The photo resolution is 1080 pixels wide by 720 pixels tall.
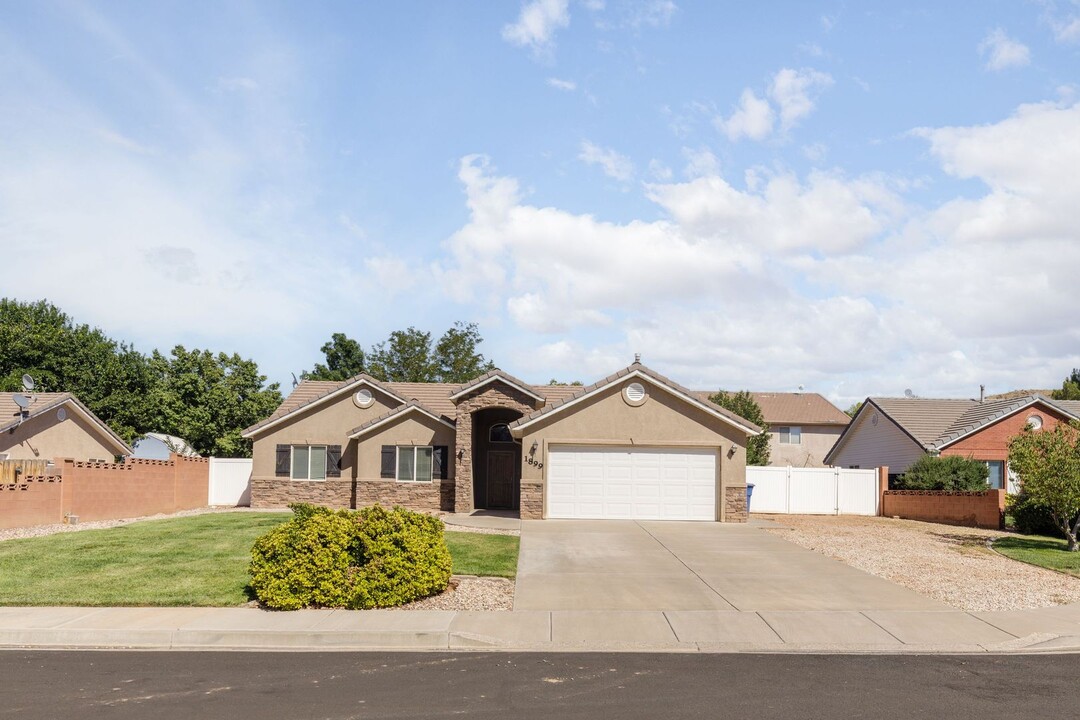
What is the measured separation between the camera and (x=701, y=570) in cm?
1675

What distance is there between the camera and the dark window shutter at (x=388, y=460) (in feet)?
103

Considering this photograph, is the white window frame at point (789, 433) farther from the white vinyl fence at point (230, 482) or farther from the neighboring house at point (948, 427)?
the white vinyl fence at point (230, 482)

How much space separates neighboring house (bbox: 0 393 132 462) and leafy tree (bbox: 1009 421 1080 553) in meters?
30.2

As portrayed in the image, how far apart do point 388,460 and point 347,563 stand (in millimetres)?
18038

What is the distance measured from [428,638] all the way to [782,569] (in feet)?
26.9

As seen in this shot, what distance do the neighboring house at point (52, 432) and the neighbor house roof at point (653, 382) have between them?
1799cm

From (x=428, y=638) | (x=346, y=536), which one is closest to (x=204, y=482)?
(x=346, y=536)

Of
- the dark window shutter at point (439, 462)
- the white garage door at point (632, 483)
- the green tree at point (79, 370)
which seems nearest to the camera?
the white garage door at point (632, 483)

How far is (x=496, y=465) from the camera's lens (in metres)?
31.7

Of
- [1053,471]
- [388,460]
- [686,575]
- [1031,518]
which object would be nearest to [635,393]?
[388,460]

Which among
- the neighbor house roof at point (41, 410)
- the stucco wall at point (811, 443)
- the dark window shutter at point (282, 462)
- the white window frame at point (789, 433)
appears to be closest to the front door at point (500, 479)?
the dark window shutter at point (282, 462)

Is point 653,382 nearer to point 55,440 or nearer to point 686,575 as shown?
point 686,575

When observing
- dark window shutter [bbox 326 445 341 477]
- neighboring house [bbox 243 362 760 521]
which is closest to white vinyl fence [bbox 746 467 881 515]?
neighboring house [bbox 243 362 760 521]

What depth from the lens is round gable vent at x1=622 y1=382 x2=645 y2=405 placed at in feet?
85.9
